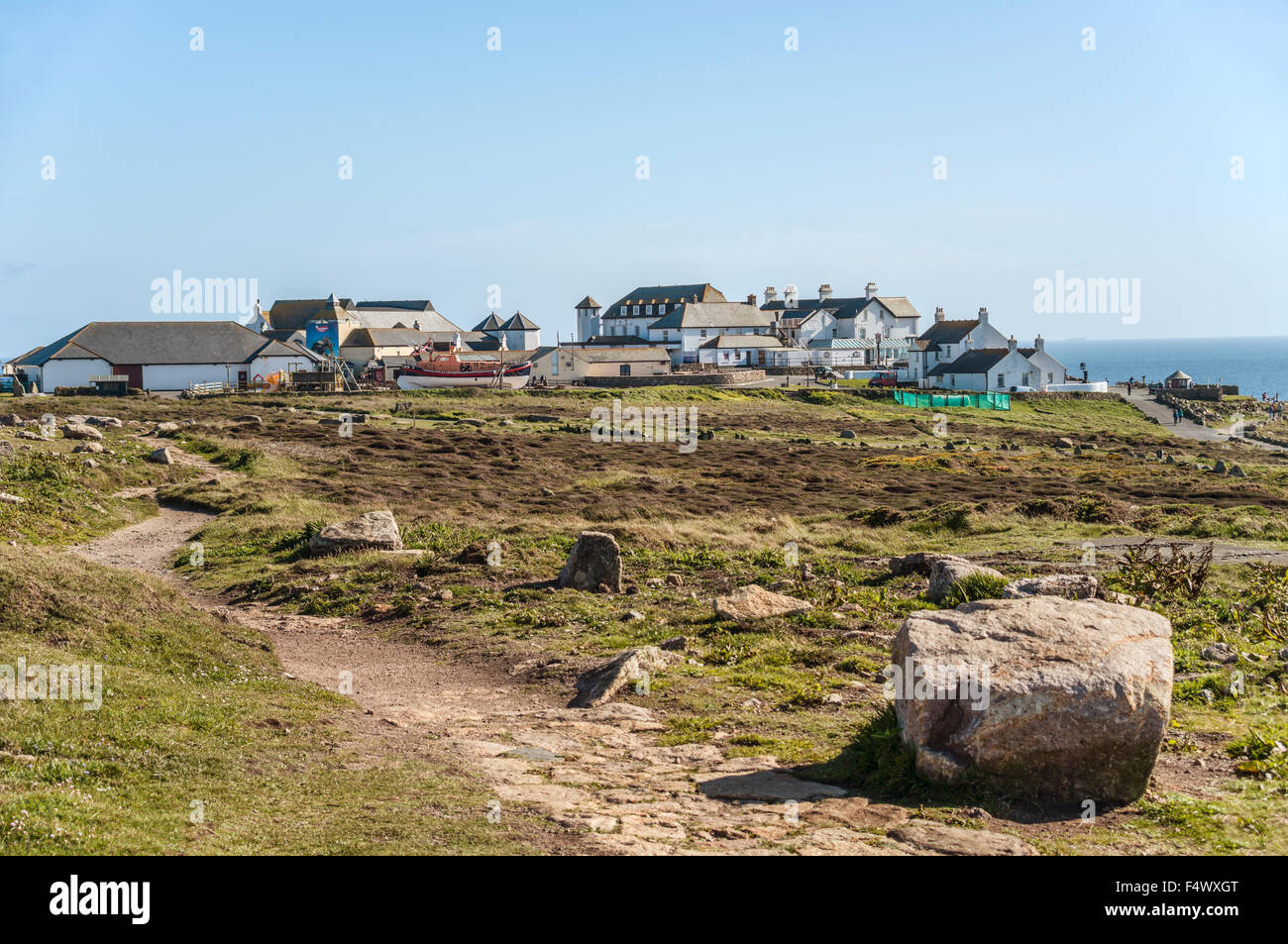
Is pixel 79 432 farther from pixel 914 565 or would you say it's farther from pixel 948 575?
pixel 948 575

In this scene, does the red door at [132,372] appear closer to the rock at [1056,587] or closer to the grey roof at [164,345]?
the grey roof at [164,345]

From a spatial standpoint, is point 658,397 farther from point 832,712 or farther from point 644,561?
point 832,712

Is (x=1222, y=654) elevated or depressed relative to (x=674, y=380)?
depressed

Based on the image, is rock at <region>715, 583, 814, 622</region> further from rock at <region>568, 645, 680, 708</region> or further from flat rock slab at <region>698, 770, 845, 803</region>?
flat rock slab at <region>698, 770, 845, 803</region>

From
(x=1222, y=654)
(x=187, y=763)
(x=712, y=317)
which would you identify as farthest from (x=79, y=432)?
(x=712, y=317)

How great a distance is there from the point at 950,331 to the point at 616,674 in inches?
4387

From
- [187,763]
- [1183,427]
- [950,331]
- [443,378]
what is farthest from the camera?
[950,331]

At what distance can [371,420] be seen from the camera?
67125 millimetres

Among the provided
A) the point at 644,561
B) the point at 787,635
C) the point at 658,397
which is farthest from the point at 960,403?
the point at 787,635

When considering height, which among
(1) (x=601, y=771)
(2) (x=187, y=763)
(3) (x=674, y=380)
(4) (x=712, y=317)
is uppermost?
(4) (x=712, y=317)

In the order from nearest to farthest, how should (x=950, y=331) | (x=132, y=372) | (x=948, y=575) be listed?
(x=948, y=575), (x=132, y=372), (x=950, y=331)

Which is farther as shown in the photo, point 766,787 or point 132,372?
point 132,372

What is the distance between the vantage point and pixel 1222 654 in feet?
56.3

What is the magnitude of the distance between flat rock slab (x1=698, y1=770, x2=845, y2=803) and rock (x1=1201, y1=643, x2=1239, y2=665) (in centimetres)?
803
